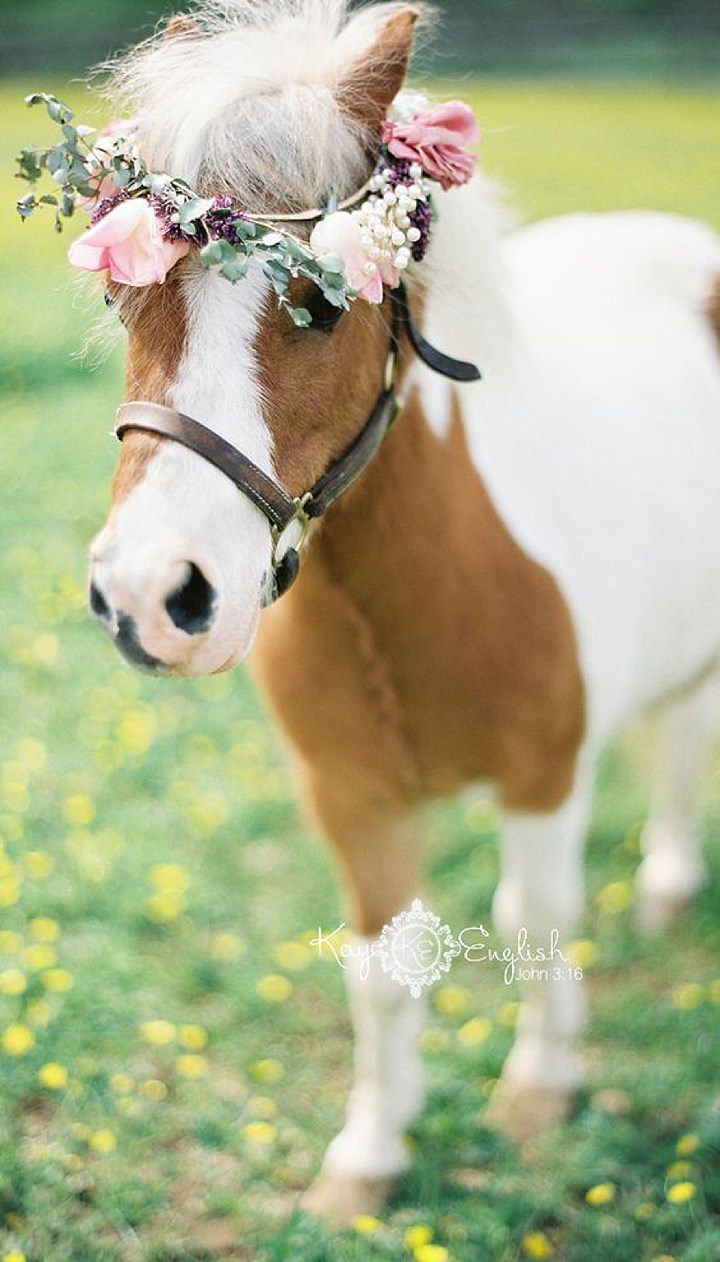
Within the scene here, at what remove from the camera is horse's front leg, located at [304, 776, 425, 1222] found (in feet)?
8.52

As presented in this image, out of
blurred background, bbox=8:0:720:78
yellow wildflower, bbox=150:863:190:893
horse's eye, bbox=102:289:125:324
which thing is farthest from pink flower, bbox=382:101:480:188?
blurred background, bbox=8:0:720:78

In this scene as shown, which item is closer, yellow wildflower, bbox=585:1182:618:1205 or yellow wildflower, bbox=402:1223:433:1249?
yellow wildflower, bbox=402:1223:433:1249

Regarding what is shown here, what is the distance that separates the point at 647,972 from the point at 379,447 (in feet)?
6.60

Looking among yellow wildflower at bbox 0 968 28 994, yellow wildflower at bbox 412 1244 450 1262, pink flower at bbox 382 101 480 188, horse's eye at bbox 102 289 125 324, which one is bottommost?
yellow wildflower at bbox 412 1244 450 1262

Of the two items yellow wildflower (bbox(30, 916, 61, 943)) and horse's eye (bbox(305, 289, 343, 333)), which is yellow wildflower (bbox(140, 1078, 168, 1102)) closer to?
yellow wildflower (bbox(30, 916, 61, 943))

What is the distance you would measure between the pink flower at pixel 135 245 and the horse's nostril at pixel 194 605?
1.38 ft

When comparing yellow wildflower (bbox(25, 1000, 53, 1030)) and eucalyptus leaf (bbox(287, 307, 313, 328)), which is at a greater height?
eucalyptus leaf (bbox(287, 307, 313, 328))

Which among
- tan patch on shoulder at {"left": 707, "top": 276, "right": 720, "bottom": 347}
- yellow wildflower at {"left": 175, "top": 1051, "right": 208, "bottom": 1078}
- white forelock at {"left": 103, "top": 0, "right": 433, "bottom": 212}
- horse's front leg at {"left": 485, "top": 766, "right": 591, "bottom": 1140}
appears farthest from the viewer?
tan patch on shoulder at {"left": 707, "top": 276, "right": 720, "bottom": 347}

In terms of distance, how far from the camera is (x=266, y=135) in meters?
1.69

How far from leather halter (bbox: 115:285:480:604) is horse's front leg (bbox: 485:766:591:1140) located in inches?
41.0

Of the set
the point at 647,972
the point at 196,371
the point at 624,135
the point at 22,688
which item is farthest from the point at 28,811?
the point at 624,135

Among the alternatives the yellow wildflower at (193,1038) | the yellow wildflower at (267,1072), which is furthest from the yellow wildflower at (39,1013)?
the yellow wildflower at (267,1072)

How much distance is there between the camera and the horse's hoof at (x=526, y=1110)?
2.85 meters

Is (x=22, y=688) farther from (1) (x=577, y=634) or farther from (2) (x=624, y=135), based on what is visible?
(2) (x=624, y=135)
